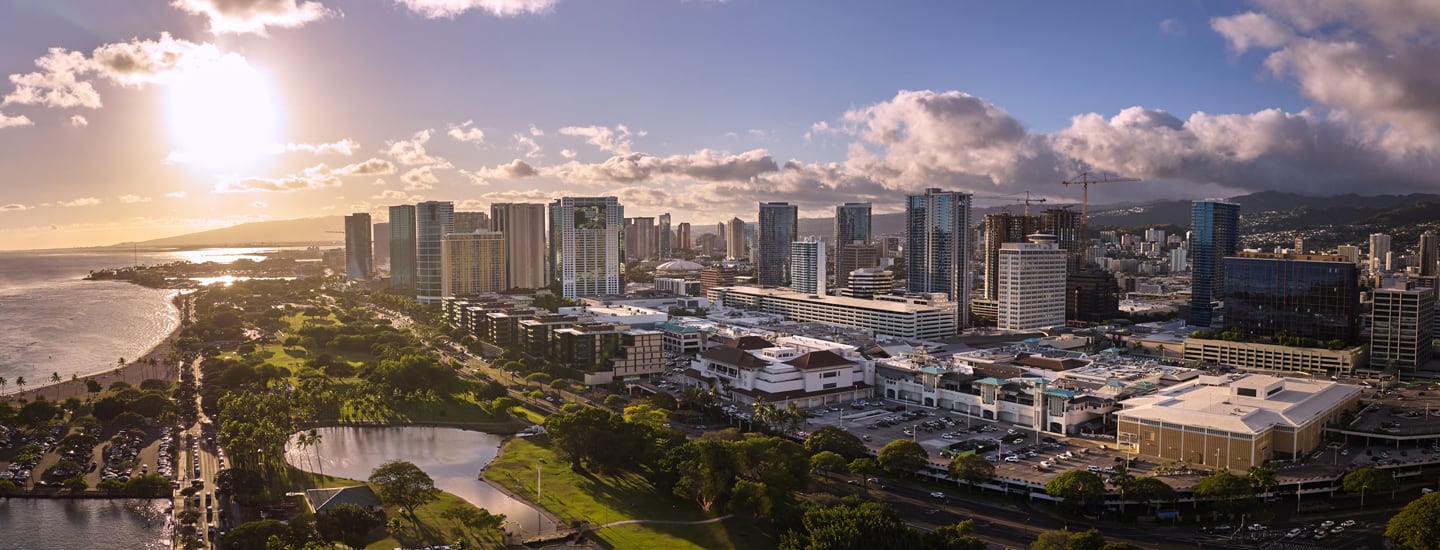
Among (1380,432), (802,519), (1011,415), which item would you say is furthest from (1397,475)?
(802,519)

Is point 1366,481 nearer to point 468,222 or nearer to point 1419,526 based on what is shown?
point 1419,526

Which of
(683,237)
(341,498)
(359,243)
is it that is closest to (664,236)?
(683,237)

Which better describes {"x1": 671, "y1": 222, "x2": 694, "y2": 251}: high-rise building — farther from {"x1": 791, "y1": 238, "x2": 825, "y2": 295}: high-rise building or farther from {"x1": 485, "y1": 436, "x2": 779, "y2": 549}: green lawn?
{"x1": 485, "y1": 436, "x2": 779, "y2": 549}: green lawn

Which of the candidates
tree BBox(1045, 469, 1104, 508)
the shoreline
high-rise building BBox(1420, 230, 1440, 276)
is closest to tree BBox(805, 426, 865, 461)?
tree BBox(1045, 469, 1104, 508)

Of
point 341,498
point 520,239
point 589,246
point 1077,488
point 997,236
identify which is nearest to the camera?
point 341,498

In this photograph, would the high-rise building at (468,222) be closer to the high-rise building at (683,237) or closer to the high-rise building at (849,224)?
the high-rise building at (849,224)

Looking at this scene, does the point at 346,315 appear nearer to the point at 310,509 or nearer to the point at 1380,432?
the point at 310,509
